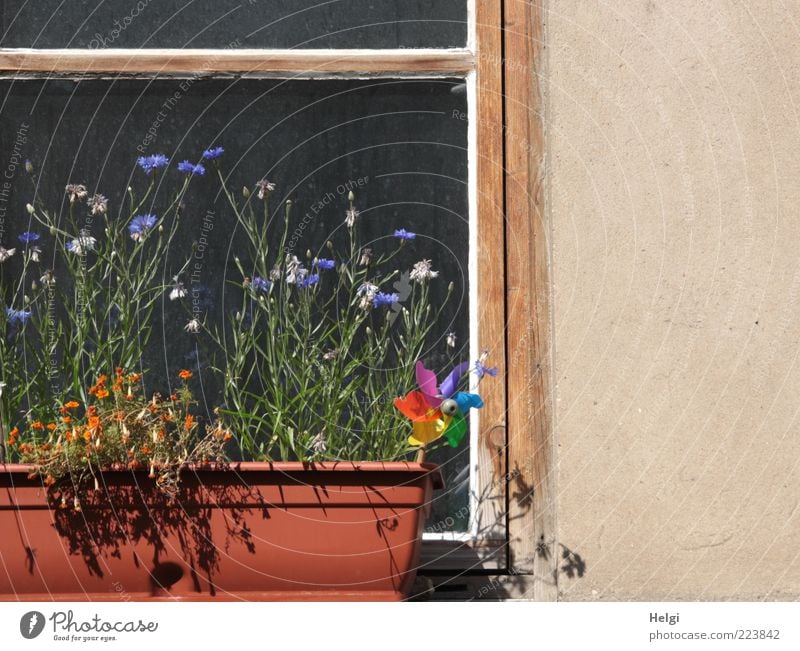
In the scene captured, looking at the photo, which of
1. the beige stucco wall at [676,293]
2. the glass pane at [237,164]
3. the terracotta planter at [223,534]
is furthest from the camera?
the glass pane at [237,164]

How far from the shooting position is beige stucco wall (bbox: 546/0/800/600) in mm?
2100

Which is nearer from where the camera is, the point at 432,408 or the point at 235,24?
the point at 432,408

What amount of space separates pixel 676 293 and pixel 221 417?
819 millimetres

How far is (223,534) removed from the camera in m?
1.94

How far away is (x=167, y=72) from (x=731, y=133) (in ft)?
3.31

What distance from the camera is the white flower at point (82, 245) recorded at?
2.12 metres

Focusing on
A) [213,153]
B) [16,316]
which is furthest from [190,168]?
[16,316]

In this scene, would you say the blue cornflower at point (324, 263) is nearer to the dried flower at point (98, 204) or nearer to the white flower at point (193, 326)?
the white flower at point (193, 326)

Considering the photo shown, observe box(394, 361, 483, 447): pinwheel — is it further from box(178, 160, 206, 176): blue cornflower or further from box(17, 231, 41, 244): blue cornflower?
box(17, 231, 41, 244): blue cornflower

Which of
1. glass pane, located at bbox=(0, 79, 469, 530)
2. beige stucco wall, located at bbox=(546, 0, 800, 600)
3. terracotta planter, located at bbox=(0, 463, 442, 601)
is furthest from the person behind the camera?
glass pane, located at bbox=(0, 79, 469, 530)

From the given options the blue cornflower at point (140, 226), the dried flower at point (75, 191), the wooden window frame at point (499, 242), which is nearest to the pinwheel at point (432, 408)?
the wooden window frame at point (499, 242)

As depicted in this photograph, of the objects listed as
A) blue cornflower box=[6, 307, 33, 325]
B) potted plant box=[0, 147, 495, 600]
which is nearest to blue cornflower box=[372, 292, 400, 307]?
potted plant box=[0, 147, 495, 600]

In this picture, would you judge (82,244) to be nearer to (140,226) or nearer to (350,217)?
(140,226)

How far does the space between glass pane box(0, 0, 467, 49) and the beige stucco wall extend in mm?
245
